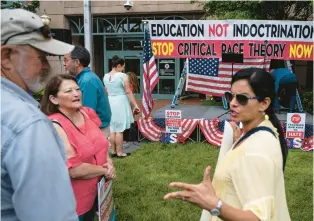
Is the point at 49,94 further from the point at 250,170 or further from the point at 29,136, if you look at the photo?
the point at 250,170

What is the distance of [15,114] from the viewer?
1172 millimetres

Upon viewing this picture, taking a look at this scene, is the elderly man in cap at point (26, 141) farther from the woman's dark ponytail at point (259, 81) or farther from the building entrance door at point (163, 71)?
the building entrance door at point (163, 71)

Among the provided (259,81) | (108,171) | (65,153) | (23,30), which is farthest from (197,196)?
(108,171)

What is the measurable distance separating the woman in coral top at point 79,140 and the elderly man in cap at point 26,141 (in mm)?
1106

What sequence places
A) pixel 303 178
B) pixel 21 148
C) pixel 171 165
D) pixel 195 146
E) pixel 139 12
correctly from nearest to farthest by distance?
pixel 21 148 < pixel 303 178 < pixel 171 165 < pixel 195 146 < pixel 139 12

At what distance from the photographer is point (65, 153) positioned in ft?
4.64

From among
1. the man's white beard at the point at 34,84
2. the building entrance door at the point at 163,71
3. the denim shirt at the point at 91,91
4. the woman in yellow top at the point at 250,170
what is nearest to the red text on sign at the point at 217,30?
the denim shirt at the point at 91,91

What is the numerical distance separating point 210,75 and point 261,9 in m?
3.05

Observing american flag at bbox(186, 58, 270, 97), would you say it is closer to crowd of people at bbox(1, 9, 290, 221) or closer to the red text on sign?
the red text on sign

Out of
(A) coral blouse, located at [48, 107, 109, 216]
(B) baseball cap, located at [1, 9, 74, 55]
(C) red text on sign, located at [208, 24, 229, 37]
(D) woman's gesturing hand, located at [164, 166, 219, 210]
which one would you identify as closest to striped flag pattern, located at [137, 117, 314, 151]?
(C) red text on sign, located at [208, 24, 229, 37]

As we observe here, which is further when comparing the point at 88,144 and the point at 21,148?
the point at 88,144

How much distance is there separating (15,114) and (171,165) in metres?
4.99

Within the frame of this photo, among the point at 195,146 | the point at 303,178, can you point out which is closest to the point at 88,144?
the point at 303,178

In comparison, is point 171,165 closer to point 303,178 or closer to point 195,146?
point 195,146
